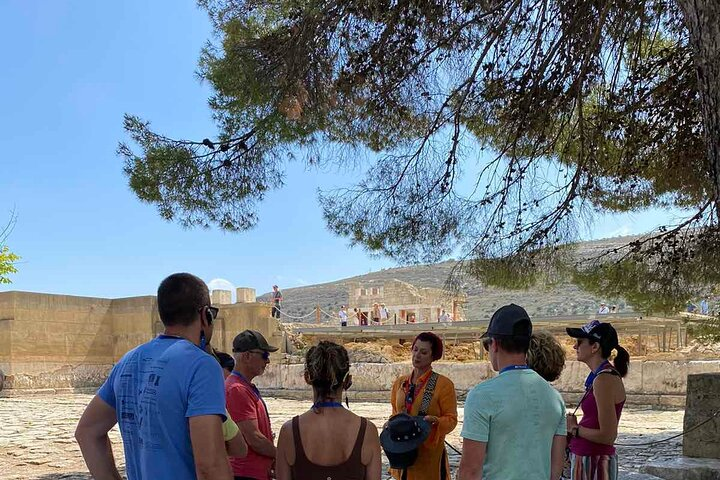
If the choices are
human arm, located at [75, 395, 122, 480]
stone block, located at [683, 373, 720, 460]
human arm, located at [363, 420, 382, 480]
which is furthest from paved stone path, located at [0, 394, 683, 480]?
human arm, located at [75, 395, 122, 480]

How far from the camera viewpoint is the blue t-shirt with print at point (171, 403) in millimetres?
2035

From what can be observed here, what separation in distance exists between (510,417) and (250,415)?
138 centimetres

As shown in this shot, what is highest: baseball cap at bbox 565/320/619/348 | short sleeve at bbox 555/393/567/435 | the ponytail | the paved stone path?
baseball cap at bbox 565/320/619/348

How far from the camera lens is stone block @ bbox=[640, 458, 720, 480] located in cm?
542

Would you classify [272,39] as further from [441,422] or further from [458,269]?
[441,422]

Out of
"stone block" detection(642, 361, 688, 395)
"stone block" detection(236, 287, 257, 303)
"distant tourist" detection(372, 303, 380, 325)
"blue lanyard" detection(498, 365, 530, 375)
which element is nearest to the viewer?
"blue lanyard" detection(498, 365, 530, 375)

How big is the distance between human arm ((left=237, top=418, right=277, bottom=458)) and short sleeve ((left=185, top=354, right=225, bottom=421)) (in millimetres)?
1238

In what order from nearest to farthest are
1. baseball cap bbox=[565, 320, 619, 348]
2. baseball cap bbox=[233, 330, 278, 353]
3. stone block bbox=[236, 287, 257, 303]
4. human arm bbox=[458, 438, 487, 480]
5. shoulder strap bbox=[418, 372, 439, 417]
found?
1. human arm bbox=[458, 438, 487, 480]
2. baseball cap bbox=[565, 320, 619, 348]
3. baseball cap bbox=[233, 330, 278, 353]
4. shoulder strap bbox=[418, 372, 439, 417]
5. stone block bbox=[236, 287, 257, 303]

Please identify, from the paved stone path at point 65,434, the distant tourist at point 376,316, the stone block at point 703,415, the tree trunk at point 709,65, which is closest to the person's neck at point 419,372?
the tree trunk at point 709,65

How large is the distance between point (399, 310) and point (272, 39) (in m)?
29.1

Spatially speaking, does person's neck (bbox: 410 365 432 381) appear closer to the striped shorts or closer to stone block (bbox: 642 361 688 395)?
the striped shorts

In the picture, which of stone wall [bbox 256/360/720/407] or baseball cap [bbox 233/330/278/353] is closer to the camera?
baseball cap [bbox 233/330/278/353]

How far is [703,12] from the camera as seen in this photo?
11.3 feet

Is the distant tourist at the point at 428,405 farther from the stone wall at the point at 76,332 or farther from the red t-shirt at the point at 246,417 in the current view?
the stone wall at the point at 76,332
